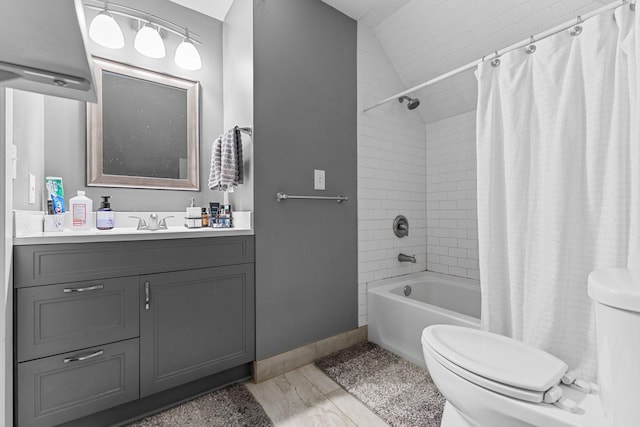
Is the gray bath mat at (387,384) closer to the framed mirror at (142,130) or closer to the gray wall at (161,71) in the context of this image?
the gray wall at (161,71)

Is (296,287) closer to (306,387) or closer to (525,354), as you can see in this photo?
(306,387)

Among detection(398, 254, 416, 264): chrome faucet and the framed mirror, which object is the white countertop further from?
detection(398, 254, 416, 264): chrome faucet

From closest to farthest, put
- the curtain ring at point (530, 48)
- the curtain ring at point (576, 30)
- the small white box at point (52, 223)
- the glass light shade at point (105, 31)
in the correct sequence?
the curtain ring at point (576, 30) < the curtain ring at point (530, 48) < the small white box at point (52, 223) < the glass light shade at point (105, 31)

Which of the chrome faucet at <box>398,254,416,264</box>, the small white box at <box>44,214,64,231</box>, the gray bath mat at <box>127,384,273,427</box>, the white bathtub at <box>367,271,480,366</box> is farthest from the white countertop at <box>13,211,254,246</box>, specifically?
the chrome faucet at <box>398,254,416,264</box>

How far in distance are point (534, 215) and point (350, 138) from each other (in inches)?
50.1

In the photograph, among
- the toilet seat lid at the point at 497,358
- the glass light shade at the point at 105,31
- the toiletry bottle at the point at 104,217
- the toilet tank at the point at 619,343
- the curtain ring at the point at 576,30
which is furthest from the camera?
the glass light shade at the point at 105,31

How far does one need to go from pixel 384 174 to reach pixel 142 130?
1772 millimetres

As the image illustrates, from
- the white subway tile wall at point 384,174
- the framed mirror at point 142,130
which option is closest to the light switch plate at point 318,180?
the white subway tile wall at point 384,174

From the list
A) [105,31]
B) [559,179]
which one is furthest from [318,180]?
[105,31]

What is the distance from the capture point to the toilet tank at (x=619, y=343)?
28.6 inches

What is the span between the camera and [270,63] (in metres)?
1.79

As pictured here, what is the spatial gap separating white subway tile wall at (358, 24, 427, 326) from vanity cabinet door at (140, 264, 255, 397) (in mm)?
932

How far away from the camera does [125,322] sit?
132 centimetres

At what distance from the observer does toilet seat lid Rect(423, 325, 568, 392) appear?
0.94 meters
